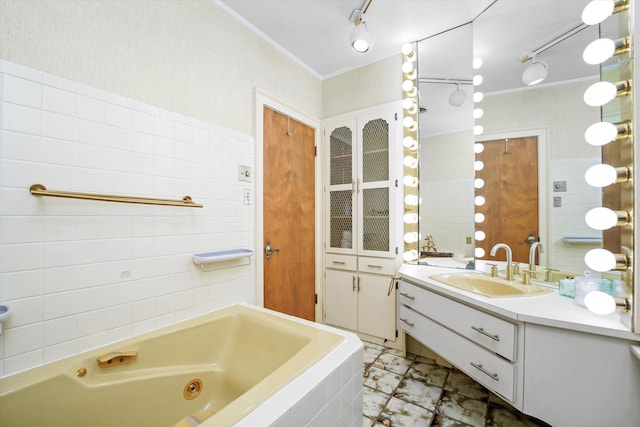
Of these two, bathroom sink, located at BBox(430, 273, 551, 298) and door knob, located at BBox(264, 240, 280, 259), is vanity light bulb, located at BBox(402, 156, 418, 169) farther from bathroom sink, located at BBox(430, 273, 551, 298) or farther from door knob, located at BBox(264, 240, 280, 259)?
door knob, located at BBox(264, 240, 280, 259)

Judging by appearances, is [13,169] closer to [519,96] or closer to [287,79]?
[287,79]

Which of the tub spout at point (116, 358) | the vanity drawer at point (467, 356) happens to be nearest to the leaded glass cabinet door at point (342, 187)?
the vanity drawer at point (467, 356)

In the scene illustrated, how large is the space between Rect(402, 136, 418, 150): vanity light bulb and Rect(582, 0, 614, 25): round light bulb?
119cm

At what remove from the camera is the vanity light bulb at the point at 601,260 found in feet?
3.25

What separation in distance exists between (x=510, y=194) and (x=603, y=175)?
2.36ft

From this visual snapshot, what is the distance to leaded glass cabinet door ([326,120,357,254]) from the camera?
97.8 inches

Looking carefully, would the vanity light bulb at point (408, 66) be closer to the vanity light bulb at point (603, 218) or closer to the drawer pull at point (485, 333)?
the vanity light bulb at point (603, 218)

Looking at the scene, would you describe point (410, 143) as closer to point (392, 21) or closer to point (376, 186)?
point (376, 186)

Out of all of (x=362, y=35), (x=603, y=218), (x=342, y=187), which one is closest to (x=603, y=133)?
(x=603, y=218)

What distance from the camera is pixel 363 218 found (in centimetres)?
244

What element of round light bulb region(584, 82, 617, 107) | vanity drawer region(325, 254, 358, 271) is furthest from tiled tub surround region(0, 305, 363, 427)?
round light bulb region(584, 82, 617, 107)

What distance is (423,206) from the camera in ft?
7.38

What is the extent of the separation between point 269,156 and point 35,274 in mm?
1481

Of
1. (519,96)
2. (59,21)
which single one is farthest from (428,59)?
(59,21)
